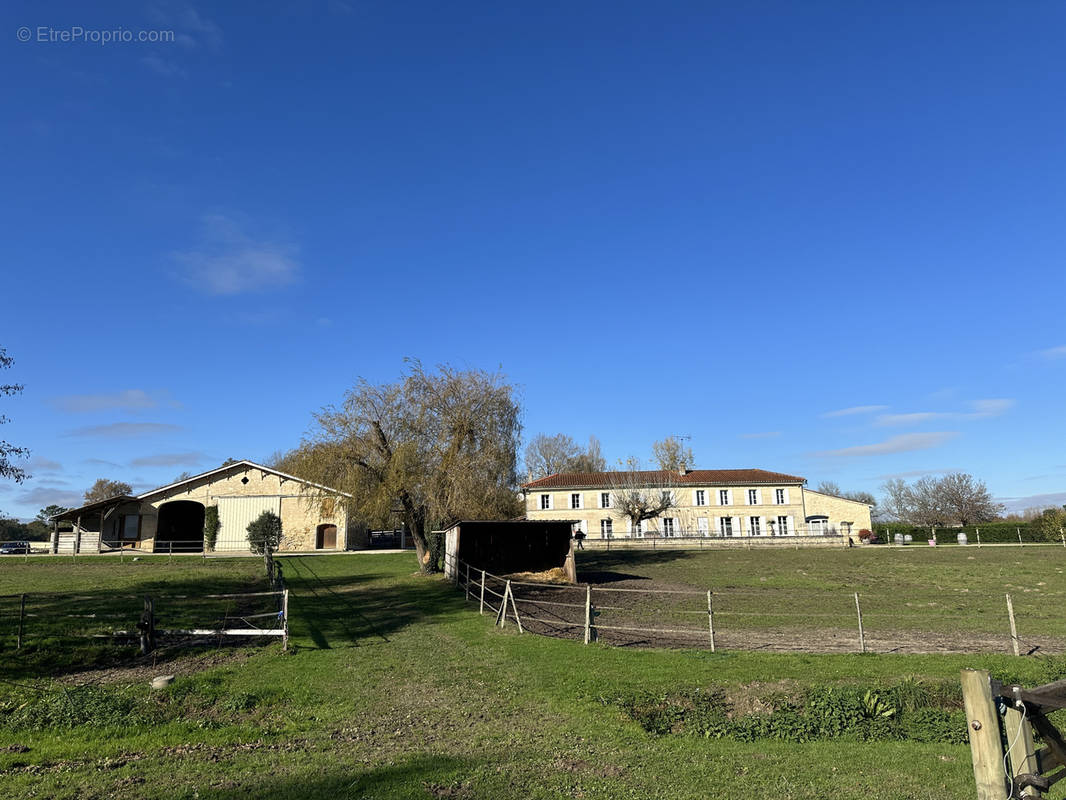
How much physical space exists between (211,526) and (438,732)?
126ft

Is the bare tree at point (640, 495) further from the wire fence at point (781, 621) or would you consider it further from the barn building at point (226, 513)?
the wire fence at point (781, 621)

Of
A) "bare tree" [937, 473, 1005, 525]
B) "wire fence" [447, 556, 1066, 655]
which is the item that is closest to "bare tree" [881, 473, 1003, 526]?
"bare tree" [937, 473, 1005, 525]

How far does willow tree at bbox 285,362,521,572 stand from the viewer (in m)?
26.8

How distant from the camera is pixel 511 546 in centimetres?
2836

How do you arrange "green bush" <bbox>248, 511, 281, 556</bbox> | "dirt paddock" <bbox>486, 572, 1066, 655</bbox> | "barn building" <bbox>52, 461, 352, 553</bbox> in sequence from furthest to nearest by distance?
"barn building" <bbox>52, 461, 352, 553</bbox> → "green bush" <bbox>248, 511, 281, 556</bbox> → "dirt paddock" <bbox>486, 572, 1066, 655</bbox>

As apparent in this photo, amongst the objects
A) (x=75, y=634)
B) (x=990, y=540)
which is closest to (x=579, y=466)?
(x=990, y=540)

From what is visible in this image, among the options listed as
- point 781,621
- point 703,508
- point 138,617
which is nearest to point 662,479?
point 703,508

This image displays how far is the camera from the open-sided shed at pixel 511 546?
84.7 ft

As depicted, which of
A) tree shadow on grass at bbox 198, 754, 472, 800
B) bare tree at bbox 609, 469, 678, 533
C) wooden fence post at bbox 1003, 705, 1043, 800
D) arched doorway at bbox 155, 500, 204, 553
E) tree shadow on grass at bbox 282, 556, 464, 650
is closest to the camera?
wooden fence post at bbox 1003, 705, 1043, 800

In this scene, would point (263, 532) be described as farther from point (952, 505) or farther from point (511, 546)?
point (952, 505)

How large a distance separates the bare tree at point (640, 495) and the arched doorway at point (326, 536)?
884 inches

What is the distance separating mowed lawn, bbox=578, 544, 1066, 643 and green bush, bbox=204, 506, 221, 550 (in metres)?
23.0

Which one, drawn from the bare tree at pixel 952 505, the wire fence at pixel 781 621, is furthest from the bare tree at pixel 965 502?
the wire fence at pixel 781 621

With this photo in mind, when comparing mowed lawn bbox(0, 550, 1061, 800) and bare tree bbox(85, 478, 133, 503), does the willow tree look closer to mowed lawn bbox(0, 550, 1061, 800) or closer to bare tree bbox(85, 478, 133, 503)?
mowed lawn bbox(0, 550, 1061, 800)
